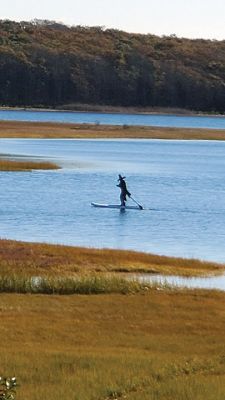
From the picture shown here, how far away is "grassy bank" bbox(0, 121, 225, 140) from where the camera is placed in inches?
4739

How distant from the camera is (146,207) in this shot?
5950 cm

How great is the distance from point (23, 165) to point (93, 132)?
5331 cm

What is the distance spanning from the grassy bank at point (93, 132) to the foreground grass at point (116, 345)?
8683cm

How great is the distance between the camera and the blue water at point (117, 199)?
44.5 m

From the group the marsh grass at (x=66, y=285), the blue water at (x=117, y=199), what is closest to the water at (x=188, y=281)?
the marsh grass at (x=66, y=285)

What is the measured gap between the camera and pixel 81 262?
1374 inches

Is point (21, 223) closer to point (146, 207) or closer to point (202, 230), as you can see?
point (202, 230)

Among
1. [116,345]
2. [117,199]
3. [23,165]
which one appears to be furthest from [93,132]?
[116,345]

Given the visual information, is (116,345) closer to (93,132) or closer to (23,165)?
(23,165)

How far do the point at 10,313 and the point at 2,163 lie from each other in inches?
2044

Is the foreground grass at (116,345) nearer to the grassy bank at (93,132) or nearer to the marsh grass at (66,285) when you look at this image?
the marsh grass at (66,285)

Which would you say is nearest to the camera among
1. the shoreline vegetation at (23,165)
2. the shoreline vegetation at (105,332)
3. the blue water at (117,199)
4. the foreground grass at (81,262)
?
the shoreline vegetation at (105,332)

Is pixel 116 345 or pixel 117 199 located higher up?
pixel 116 345

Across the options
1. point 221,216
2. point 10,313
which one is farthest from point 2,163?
point 10,313
